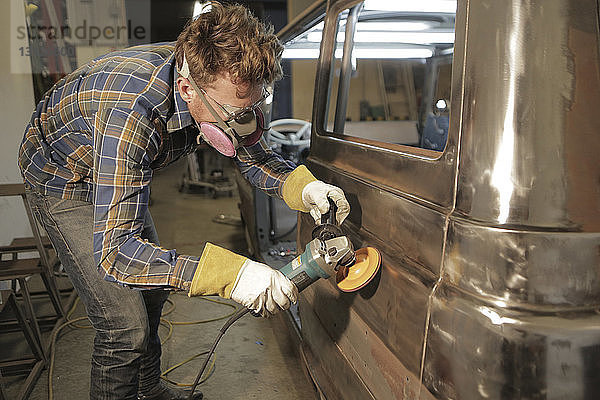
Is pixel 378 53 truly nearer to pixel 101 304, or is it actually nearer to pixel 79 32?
pixel 101 304

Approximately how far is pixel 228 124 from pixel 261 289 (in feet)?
1.94

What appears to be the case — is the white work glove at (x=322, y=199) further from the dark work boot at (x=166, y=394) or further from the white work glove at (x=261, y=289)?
the dark work boot at (x=166, y=394)

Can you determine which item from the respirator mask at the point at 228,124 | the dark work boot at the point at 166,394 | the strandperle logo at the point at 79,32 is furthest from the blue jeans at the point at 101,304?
the strandperle logo at the point at 79,32

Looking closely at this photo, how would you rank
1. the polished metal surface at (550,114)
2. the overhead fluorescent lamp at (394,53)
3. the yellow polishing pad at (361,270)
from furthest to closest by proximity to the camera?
1. the overhead fluorescent lamp at (394,53)
2. the yellow polishing pad at (361,270)
3. the polished metal surface at (550,114)

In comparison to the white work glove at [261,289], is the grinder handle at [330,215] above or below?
above

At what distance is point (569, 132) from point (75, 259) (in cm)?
182

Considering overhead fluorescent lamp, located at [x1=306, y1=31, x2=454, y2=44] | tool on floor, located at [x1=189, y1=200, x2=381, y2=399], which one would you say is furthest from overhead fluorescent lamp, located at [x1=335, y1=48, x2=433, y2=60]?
tool on floor, located at [x1=189, y1=200, x2=381, y2=399]

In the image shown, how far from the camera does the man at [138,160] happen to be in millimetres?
1577

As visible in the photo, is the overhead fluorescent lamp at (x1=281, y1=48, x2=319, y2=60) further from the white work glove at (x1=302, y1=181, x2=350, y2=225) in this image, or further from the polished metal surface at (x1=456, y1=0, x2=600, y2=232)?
the polished metal surface at (x1=456, y1=0, x2=600, y2=232)

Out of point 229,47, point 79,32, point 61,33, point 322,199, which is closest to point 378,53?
point 322,199

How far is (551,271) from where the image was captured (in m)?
1.00

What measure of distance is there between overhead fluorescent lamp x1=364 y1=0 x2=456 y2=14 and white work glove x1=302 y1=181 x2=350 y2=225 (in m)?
0.83

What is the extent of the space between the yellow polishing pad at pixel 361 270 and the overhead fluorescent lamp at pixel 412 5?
1.10 metres

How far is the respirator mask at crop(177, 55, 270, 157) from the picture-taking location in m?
1.67
